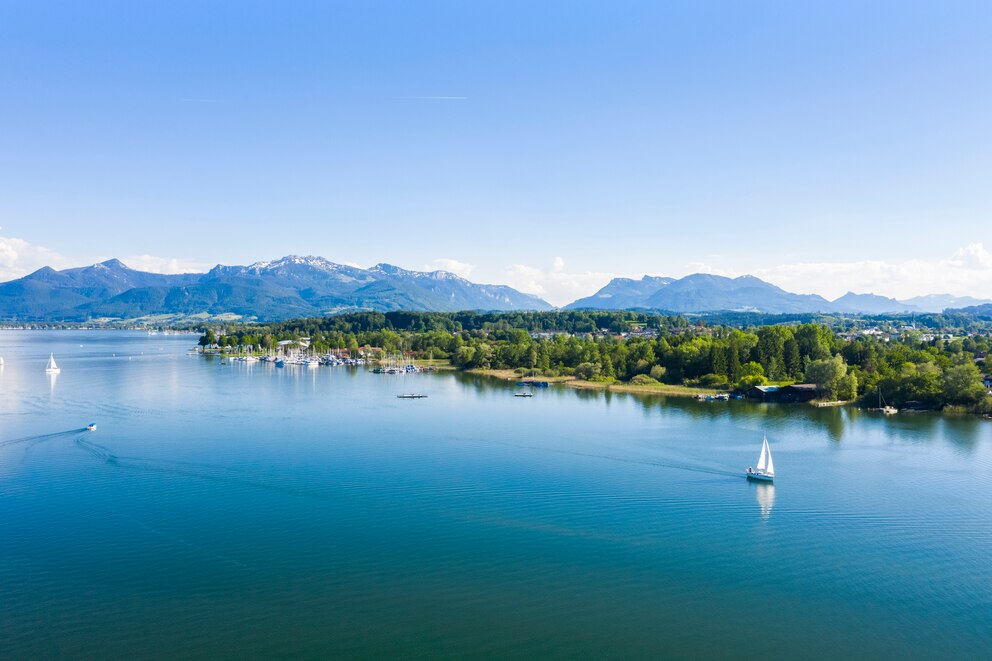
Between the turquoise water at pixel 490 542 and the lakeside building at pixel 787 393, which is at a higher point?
the lakeside building at pixel 787 393

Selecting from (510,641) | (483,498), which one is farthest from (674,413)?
(510,641)

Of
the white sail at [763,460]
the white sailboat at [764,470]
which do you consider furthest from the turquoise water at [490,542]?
the white sail at [763,460]

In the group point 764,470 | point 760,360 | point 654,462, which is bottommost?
point 654,462

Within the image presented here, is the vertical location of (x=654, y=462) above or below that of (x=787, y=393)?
below

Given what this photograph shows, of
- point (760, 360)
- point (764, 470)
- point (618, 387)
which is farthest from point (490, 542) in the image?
point (760, 360)

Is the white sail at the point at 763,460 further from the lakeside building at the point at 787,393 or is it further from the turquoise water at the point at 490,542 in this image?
the lakeside building at the point at 787,393

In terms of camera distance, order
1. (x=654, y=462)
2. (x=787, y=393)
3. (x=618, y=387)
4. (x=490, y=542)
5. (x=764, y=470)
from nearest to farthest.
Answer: (x=490, y=542) < (x=764, y=470) < (x=654, y=462) < (x=787, y=393) < (x=618, y=387)

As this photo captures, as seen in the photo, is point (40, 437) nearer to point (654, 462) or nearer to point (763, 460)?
point (654, 462)

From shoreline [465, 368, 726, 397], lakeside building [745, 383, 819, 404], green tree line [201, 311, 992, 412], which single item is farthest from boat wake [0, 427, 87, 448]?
lakeside building [745, 383, 819, 404]
